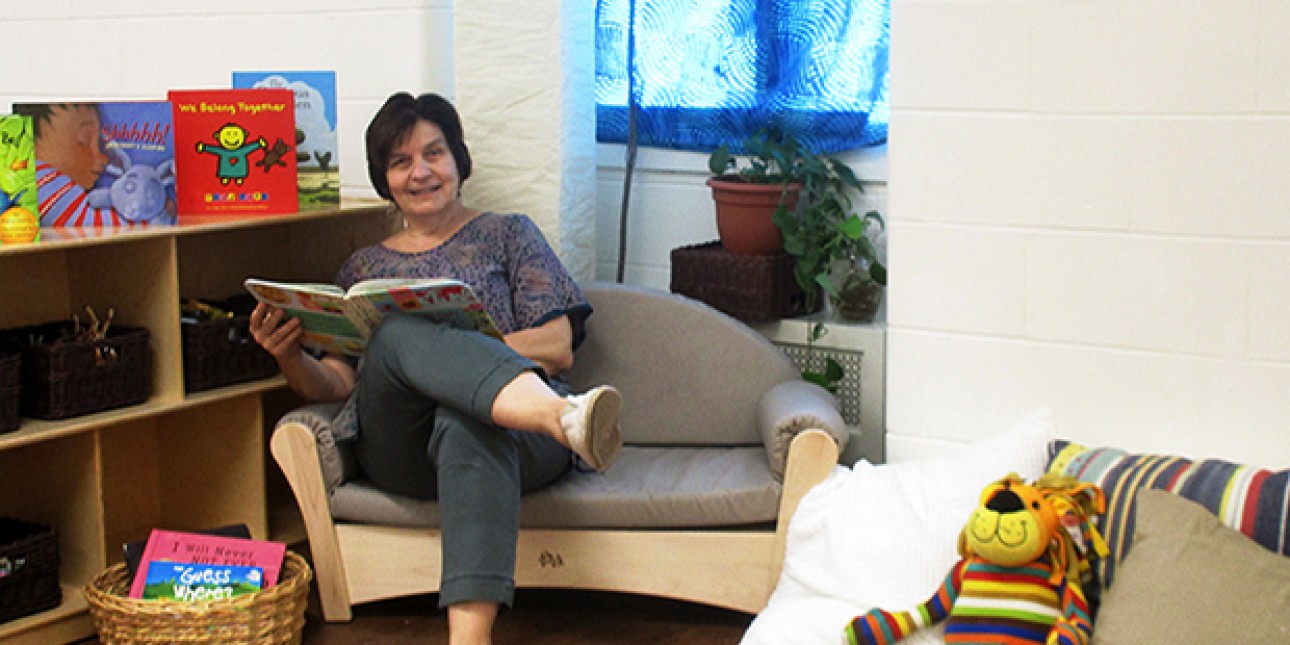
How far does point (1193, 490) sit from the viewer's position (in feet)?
6.73

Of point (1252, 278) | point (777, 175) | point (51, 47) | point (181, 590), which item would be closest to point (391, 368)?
point (181, 590)

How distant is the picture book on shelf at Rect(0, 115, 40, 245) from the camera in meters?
2.44

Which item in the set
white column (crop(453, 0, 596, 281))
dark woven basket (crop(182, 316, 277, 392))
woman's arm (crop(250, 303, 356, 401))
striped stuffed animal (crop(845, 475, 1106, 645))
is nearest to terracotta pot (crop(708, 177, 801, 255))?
white column (crop(453, 0, 596, 281))

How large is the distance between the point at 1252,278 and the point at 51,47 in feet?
Answer: 9.85

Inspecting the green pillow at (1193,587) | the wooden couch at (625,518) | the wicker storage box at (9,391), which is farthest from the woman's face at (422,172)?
the green pillow at (1193,587)

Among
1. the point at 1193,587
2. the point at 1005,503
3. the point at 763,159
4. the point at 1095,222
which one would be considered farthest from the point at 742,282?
the point at 1193,587

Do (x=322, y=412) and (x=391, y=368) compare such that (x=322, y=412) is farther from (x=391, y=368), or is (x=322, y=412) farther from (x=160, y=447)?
(x=160, y=447)

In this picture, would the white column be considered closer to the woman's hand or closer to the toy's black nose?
the woman's hand

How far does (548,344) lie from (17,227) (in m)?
0.96

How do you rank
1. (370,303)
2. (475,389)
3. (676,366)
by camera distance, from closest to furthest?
(475,389), (370,303), (676,366)

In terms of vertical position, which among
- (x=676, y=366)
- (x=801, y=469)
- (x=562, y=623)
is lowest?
(x=562, y=623)

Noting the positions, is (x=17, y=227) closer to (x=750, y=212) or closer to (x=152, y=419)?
(x=152, y=419)

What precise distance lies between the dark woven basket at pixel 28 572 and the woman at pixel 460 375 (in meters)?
0.52

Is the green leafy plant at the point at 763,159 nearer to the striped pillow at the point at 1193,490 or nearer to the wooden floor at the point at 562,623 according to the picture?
the wooden floor at the point at 562,623
